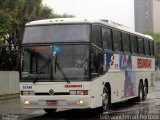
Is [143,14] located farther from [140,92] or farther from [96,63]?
[96,63]

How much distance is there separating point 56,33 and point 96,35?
1.38 meters

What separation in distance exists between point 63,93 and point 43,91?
69cm

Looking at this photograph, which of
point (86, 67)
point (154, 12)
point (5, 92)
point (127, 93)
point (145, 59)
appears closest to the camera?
point (86, 67)

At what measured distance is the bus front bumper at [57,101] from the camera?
49.5 feet

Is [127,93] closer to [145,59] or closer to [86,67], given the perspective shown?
[145,59]

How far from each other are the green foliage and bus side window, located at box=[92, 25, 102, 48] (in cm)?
1778

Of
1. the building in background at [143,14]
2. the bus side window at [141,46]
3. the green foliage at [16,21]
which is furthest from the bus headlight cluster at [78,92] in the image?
the building in background at [143,14]

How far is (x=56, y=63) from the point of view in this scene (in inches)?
606

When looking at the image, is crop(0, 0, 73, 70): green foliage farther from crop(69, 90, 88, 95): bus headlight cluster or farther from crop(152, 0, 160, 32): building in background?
crop(152, 0, 160, 32): building in background

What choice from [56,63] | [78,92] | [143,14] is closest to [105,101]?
[78,92]

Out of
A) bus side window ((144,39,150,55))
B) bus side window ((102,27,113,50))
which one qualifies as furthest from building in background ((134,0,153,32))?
bus side window ((102,27,113,50))

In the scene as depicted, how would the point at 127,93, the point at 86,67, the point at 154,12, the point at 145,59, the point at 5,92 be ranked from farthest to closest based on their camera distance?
the point at 154,12 < the point at 5,92 < the point at 145,59 < the point at 127,93 < the point at 86,67

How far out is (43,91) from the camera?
607 inches

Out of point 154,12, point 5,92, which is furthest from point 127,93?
point 154,12
